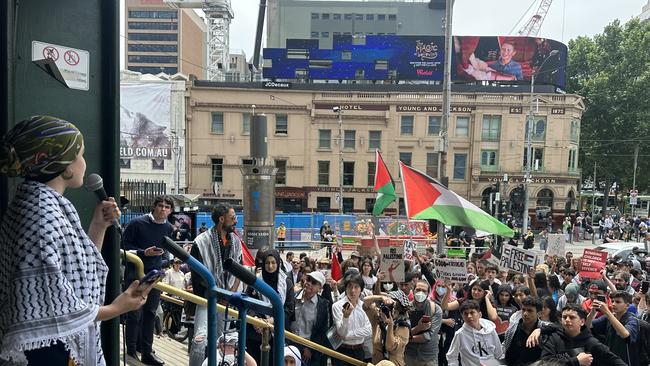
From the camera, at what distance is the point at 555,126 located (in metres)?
36.4

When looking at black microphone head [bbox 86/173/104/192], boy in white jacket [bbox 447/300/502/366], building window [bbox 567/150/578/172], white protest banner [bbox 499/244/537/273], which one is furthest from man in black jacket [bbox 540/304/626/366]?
building window [bbox 567/150/578/172]

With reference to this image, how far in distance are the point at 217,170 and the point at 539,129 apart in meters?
25.3

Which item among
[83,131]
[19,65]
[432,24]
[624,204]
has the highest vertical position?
[432,24]

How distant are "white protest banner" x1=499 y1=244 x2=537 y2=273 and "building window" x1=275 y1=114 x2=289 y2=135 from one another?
29.6 m

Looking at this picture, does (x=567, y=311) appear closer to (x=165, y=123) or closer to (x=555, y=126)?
(x=165, y=123)

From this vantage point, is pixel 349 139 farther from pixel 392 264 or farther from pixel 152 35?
pixel 152 35

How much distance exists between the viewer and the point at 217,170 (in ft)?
120

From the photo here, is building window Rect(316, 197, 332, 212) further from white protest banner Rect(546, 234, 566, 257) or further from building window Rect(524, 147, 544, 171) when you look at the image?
white protest banner Rect(546, 234, 566, 257)

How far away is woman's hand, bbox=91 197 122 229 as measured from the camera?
6.90 feet

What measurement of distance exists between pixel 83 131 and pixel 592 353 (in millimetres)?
4266

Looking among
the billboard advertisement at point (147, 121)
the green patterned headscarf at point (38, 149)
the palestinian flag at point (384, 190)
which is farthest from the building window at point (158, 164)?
the green patterned headscarf at point (38, 149)

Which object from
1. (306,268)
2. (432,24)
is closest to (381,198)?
(306,268)

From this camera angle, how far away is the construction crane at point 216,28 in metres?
48.3

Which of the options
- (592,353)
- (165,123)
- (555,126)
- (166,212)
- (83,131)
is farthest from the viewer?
(555,126)
